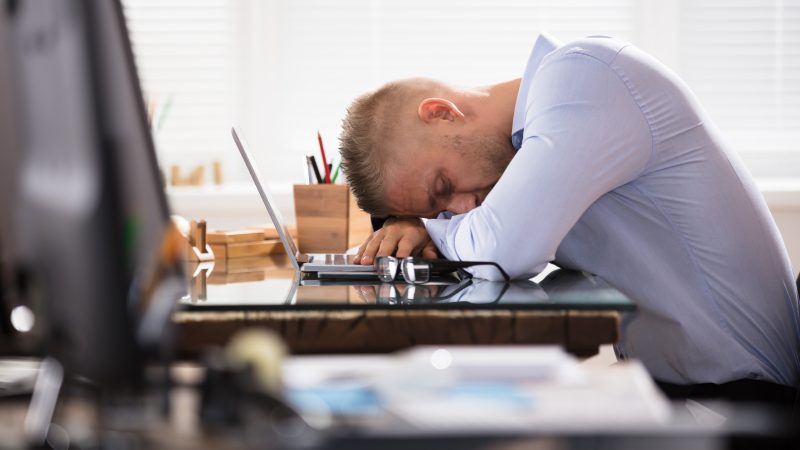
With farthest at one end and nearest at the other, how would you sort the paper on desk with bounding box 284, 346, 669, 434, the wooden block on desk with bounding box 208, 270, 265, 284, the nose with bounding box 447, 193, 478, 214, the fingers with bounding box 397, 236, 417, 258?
the nose with bounding box 447, 193, 478, 214, the fingers with bounding box 397, 236, 417, 258, the wooden block on desk with bounding box 208, 270, 265, 284, the paper on desk with bounding box 284, 346, 669, 434

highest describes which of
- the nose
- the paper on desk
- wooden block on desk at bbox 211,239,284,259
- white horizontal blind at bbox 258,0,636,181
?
white horizontal blind at bbox 258,0,636,181

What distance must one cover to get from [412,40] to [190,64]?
736mm

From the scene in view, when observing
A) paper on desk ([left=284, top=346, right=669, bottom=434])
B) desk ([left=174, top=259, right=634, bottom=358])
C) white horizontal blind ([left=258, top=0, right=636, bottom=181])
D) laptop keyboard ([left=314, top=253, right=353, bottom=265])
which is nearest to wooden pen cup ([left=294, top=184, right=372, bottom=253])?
laptop keyboard ([left=314, top=253, right=353, bottom=265])

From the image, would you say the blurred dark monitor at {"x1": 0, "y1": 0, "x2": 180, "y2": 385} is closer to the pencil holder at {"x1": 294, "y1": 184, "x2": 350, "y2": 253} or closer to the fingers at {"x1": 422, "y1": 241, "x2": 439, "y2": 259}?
the fingers at {"x1": 422, "y1": 241, "x2": 439, "y2": 259}

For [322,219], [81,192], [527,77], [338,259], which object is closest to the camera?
[81,192]

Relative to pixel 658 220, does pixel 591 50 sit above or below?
above

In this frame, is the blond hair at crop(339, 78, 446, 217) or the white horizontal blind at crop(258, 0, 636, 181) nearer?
the blond hair at crop(339, 78, 446, 217)

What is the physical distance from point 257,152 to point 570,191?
2.14 m

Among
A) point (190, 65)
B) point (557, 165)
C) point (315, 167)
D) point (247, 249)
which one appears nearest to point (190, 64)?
point (190, 65)

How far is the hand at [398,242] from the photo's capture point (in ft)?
4.87

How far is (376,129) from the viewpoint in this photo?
1.60 m

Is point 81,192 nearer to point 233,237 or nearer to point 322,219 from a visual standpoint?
point 233,237

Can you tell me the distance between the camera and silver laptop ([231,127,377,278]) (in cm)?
133

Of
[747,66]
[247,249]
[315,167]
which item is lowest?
[247,249]
